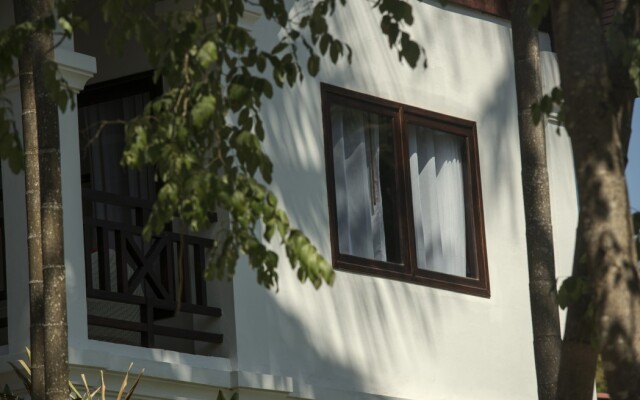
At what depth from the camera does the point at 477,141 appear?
15078 mm

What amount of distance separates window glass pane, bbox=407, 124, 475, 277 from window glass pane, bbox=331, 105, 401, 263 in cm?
28

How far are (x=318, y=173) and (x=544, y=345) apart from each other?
3559 mm

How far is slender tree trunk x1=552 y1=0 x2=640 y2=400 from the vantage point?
7.24 m

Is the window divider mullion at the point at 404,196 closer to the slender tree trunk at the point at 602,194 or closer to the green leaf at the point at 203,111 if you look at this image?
the slender tree trunk at the point at 602,194

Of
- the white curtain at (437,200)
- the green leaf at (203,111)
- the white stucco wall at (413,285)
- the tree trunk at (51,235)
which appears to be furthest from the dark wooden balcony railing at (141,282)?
the green leaf at (203,111)

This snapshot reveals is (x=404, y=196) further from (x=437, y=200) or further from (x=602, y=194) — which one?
(x=602, y=194)

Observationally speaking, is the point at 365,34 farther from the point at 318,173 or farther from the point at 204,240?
the point at 204,240

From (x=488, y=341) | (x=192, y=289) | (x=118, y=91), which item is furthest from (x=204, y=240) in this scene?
(x=488, y=341)

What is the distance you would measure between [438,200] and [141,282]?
10.7 feet

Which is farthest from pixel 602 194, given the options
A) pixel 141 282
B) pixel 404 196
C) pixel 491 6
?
pixel 491 6

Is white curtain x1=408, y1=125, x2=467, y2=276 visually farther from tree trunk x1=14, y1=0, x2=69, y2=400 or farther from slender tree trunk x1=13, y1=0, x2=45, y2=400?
tree trunk x1=14, y1=0, x2=69, y2=400

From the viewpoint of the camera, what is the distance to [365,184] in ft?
46.3

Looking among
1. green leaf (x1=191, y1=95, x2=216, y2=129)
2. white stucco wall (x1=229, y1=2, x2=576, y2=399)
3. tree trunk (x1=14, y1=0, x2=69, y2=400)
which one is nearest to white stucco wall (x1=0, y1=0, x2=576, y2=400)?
white stucco wall (x1=229, y1=2, x2=576, y2=399)

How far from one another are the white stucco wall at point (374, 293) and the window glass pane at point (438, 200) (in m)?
0.23
